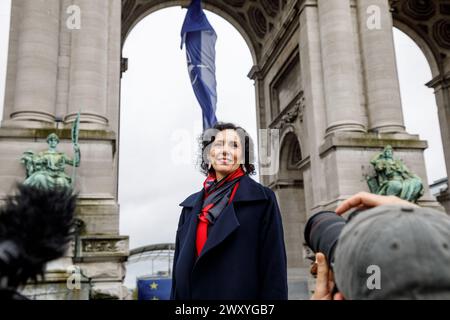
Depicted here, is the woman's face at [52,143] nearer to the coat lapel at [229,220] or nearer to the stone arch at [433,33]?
the coat lapel at [229,220]

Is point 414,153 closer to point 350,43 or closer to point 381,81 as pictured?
point 381,81

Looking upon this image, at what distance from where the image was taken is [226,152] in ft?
11.9

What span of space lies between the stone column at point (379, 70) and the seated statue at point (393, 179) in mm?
1591

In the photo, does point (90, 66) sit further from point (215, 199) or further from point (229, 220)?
point (229, 220)

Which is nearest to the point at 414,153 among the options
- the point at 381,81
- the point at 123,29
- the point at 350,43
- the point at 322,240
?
the point at 381,81

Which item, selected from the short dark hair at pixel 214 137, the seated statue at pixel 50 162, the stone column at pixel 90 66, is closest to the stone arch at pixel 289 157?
the stone column at pixel 90 66

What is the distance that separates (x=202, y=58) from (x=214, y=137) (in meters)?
13.2

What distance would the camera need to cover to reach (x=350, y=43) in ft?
54.8

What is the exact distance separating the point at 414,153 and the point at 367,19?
200 inches

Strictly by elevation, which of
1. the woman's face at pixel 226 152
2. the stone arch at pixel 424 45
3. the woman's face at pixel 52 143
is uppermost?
the stone arch at pixel 424 45

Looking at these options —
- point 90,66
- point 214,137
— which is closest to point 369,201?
point 214,137

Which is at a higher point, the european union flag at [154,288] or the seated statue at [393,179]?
the seated statue at [393,179]

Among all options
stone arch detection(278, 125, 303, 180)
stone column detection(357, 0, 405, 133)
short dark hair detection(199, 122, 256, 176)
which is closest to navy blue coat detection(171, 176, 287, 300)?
short dark hair detection(199, 122, 256, 176)

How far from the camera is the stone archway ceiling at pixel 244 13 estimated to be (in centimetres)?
2544
